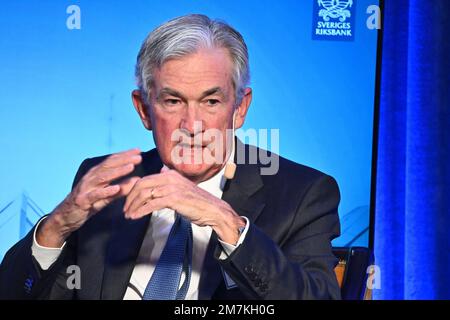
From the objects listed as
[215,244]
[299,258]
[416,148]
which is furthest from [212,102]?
[416,148]

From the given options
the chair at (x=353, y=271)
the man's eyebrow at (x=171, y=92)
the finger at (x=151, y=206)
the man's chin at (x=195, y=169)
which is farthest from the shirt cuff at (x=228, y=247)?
the chair at (x=353, y=271)

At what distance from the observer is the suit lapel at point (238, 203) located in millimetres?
2061

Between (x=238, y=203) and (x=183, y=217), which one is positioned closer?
Answer: (x=183, y=217)

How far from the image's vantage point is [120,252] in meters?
2.15

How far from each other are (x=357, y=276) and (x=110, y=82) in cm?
118

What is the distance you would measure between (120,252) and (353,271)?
2.77 ft

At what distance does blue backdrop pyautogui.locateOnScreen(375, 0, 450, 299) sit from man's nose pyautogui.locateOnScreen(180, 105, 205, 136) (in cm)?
141

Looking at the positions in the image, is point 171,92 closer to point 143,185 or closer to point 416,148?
point 143,185

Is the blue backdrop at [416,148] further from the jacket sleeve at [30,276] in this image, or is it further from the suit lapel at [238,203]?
the jacket sleeve at [30,276]

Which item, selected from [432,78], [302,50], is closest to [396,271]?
[432,78]

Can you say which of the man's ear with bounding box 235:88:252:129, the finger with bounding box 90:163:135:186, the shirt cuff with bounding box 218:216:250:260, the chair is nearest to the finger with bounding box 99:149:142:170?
the finger with bounding box 90:163:135:186

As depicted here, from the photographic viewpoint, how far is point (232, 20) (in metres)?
3.03
